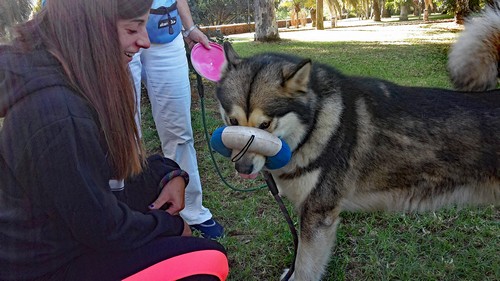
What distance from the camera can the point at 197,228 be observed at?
312cm

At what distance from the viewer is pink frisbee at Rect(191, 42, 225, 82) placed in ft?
9.63

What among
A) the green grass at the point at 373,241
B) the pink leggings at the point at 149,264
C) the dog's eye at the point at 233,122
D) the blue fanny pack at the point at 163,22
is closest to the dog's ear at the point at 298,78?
the dog's eye at the point at 233,122

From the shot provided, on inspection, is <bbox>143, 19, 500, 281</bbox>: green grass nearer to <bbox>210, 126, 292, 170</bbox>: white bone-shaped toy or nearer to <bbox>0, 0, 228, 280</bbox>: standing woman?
<bbox>210, 126, 292, 170</bbox>: white bone-shaped toy

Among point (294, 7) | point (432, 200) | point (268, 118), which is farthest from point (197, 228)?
point (294, 7)

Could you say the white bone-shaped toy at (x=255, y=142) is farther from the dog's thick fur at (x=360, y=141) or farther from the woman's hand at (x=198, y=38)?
the woman's hand at (x=198, y=38)

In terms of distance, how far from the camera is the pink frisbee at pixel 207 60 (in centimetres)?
294

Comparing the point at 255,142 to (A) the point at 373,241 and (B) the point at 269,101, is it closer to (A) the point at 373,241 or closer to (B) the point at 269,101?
(B) the point at 269,101

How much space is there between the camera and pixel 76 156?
4.58 ft

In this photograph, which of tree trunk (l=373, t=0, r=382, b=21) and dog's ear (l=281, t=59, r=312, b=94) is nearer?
dog's ear (l=281, t=59, r=312, b=94)

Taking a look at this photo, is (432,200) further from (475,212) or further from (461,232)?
(475,212)

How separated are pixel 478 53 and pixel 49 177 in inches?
94.6

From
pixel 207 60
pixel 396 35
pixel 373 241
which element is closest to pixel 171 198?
pixel 207 60

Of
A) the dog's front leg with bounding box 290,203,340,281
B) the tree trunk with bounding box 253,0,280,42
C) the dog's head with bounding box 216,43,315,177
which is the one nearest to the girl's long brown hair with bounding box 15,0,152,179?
the dog's head with bounding box 216,43,315,177

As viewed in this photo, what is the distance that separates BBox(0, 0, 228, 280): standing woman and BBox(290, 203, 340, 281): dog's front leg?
2.58 ft
